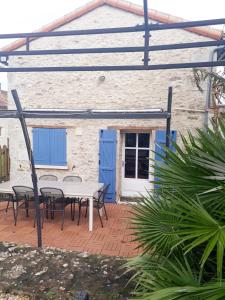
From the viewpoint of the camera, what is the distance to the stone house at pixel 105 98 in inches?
300

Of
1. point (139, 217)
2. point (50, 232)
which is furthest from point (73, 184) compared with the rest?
point (139, 217)

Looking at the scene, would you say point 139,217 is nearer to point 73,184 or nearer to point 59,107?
point 73,184

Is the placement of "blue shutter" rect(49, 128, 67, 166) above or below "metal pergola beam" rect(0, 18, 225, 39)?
below

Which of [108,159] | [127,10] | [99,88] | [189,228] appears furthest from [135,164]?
[189,228]

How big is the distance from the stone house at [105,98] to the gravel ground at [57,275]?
181 inches

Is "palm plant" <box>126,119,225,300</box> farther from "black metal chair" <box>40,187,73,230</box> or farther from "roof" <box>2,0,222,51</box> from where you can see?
"roof" <box>2,0,222,51</box>

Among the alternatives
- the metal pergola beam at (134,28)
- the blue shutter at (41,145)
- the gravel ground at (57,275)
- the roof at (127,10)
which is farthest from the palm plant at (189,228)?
the blue shutter at (41,145)

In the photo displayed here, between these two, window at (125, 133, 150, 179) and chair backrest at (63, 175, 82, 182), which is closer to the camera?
chair backrest at (63, 175, 82, 182)

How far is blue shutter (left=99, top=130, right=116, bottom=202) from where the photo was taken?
26.3ft

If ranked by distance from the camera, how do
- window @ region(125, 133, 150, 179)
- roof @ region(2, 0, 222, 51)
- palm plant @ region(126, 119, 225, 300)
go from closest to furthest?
palm plant @ region(126, 119, 225, 300), roof @ region(2, 0, 222, 51), window @ region(125, 133, 150, 179)

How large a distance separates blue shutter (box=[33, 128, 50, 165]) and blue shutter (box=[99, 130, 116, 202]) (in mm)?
1731

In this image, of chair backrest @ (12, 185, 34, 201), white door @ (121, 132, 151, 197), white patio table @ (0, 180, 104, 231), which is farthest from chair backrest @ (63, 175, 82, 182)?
white door @ (121, 132, 151, 197)

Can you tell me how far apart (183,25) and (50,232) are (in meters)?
4.82

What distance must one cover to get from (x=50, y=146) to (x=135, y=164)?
275 centimetres
